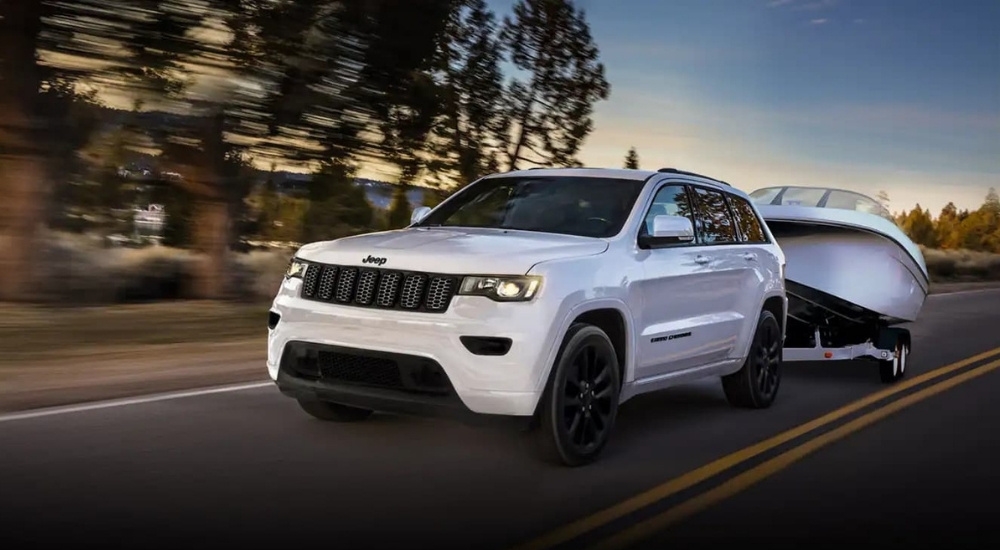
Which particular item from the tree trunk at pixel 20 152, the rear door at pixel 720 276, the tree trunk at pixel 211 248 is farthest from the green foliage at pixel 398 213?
the rear door at pixel 720 276

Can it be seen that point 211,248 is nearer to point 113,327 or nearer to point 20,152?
point 20,152

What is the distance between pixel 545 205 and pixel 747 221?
2.38 metres

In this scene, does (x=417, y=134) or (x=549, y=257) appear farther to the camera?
(x=417, y=134)

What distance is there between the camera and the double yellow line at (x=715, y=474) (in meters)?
5.82

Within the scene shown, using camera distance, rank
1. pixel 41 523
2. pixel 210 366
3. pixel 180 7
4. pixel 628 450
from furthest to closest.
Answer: pixel 180 7, pixel 210 366, pixel 628 450, pixel 41 523

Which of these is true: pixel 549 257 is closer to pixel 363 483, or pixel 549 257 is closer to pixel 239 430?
pixel 363 483

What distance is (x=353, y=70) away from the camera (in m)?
16.5

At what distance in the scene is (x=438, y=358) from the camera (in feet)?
22.4

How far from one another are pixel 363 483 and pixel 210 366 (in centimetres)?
490

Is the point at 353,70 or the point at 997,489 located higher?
the point at 353,70

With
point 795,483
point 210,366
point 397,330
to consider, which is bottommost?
point 210,366

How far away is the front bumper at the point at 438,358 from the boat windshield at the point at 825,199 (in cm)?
598

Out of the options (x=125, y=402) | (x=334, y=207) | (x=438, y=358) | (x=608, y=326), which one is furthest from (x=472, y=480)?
(x=334, y=207)

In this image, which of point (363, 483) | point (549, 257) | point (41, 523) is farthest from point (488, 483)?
point (41, 523)
